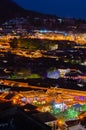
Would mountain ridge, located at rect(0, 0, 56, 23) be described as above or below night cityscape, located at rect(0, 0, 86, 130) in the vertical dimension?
above

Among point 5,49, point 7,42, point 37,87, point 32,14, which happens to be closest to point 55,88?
point 37,87

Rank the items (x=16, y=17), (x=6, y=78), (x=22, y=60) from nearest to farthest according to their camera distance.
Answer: (x=6, y=78) → (x=22, y=60) → (x=16, y=17)

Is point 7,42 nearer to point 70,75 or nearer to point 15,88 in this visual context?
point 70,75

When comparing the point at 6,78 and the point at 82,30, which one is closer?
the point at 6,78

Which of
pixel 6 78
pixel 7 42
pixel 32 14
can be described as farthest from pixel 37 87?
pixel 32 14

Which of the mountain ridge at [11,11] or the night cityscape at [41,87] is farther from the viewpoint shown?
the mountain ridge at [11,11]

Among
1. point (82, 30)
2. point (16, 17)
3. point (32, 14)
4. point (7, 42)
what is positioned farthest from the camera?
point (32, 14)

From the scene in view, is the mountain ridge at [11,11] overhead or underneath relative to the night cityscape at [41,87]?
overhead

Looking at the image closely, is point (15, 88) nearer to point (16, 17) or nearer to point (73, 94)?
point (73, 94)

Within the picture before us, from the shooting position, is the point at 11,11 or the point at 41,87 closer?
the point at 41,87

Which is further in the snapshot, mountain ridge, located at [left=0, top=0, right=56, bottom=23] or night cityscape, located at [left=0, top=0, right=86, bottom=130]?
mountain ridge, located at [left=0, top=0, right=56, bottom=23]
